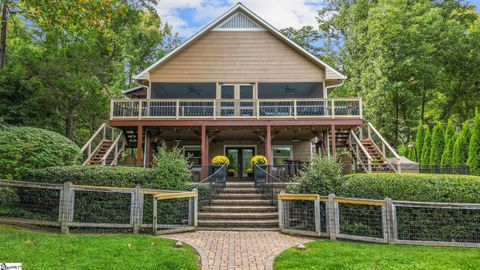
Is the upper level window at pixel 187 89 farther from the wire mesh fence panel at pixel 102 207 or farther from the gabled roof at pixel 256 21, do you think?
the wire mesh fence panel at pixel 102 207

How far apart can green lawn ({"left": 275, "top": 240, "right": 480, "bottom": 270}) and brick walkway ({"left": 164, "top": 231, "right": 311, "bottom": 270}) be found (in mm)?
413

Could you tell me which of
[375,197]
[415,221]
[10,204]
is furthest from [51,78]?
[415,221]

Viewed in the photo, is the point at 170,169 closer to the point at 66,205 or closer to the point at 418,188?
the point at 66,205

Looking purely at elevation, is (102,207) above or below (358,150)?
below

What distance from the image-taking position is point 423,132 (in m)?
21.5

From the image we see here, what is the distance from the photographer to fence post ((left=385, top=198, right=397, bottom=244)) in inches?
289

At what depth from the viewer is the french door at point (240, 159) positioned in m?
17.9

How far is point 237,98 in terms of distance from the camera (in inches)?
657

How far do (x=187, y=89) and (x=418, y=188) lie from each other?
12.4 m

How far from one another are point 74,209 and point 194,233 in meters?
3.22

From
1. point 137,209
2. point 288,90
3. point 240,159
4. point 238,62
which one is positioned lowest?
point 137,209

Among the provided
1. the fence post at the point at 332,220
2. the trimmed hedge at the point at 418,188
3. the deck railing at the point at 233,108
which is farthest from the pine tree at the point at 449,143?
the fence post at the point at 332,220

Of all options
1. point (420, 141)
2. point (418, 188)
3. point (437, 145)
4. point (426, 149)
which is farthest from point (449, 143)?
point (418, 188)

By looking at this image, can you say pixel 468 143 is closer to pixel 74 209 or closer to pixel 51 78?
pixel 74 209
